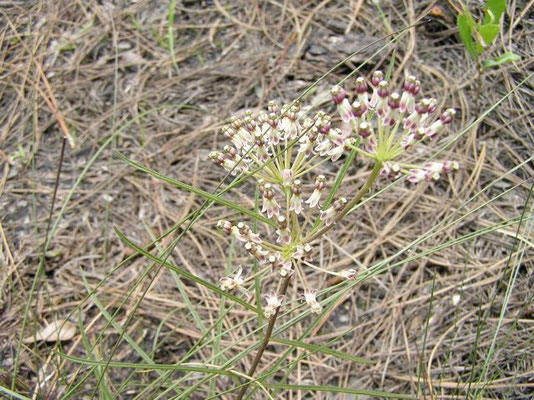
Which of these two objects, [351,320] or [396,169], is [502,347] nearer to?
[351,320]

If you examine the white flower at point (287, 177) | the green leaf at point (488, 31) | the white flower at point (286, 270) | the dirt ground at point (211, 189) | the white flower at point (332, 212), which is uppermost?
the white flower at point (287, 177)

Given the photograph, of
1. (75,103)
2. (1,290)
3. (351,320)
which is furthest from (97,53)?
(351,320)

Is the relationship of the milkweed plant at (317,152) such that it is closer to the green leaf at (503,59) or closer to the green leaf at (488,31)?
the green leaf at (488,31)

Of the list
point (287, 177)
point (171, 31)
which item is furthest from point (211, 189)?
point (287, 177)

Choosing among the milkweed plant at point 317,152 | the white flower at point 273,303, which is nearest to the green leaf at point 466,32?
the milkweed plant at point 317,152

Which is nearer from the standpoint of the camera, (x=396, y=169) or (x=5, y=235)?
(x=396, y=169)

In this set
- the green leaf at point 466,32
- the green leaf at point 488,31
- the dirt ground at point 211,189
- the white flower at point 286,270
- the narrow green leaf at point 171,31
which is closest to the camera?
the white flower at point 286,270

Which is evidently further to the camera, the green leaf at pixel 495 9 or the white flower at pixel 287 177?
the green leaf at pixel 495 9
